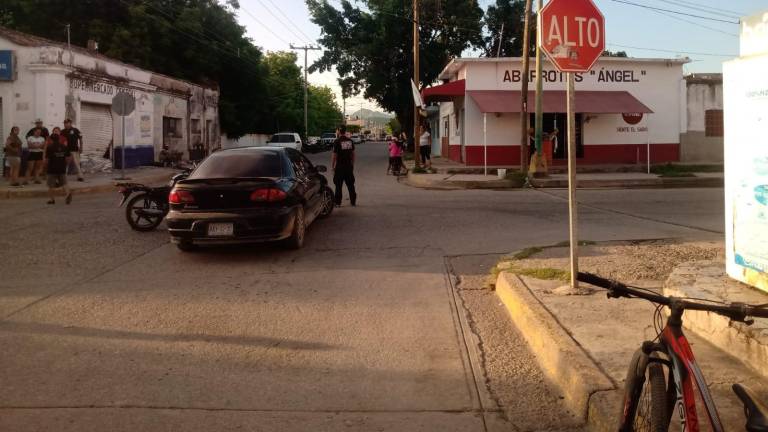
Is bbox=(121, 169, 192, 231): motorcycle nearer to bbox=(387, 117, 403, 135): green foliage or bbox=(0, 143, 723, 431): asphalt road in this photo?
bbox=(0, 143, 723, 431): asphalt road

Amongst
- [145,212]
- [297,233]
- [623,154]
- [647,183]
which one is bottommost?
[297,233]

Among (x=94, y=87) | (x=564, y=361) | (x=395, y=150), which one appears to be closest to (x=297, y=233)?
(x=564, y=361)

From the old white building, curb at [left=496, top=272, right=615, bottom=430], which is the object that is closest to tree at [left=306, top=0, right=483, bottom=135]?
the old white building

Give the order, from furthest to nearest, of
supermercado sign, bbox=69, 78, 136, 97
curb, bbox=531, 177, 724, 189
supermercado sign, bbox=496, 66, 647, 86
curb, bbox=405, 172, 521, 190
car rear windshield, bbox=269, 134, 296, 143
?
car rear windshield, bbox=269, 134, 296, 143, supermercado sign, bbox=496, 66, 647, 86, supermercado sign, bbox=69, 78, 136, 97, curb, bbox=531, 177, 724, 189, curb, bbox=405, 172, 521, 190

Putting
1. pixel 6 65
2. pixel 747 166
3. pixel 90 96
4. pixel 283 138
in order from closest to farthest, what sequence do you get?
1. pixel 747 166
2. pixel 6 65
3. pixel 90 96
4. pixel 283 138

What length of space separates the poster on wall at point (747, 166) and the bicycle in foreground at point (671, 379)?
2.42 metres

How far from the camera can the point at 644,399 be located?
311cm

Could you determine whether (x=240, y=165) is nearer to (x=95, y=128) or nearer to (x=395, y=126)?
(x=95, y=128)

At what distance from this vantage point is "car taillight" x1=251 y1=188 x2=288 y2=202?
359 inches

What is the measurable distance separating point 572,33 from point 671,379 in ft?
13.1

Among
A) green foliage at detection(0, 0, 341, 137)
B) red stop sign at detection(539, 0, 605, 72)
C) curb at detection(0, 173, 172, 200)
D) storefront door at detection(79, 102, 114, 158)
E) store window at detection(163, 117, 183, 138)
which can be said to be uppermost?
green foliage at detection(0, 0, 341, 137)

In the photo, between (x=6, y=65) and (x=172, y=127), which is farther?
(x=172, y=127)

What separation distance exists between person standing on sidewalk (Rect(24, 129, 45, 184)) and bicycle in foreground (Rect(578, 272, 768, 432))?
1939cm

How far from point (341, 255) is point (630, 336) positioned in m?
4.92
